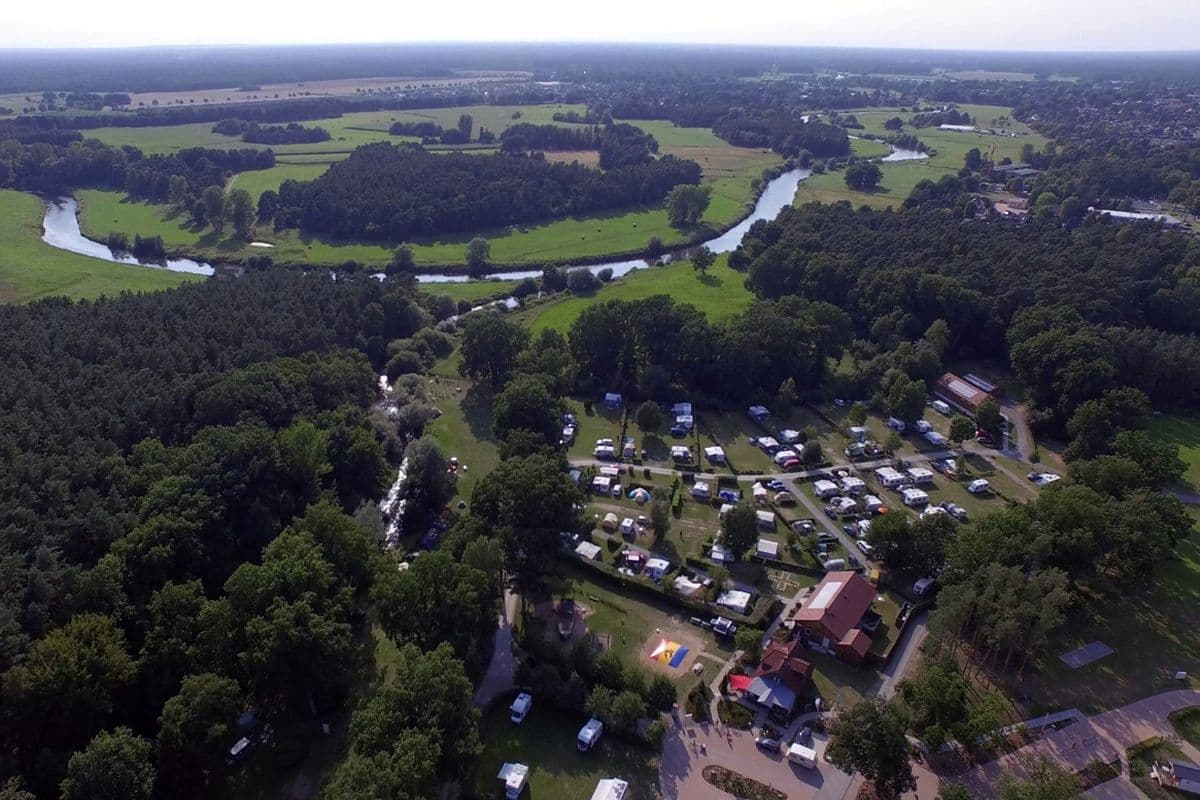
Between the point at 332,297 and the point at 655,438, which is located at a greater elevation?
the point at 332,297

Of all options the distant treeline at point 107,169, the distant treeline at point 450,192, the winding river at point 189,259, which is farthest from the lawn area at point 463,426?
the distant treeline at point 107,169

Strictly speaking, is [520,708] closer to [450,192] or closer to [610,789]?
[610,789]

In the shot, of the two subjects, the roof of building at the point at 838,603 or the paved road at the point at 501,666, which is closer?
the paved road at the point at 501,666

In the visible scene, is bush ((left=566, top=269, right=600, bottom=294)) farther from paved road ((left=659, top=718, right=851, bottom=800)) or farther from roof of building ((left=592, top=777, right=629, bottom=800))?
roof of building ((left=592, top=777, right=629, bottom=800))

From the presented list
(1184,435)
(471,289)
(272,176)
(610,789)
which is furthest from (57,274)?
(1184,435)

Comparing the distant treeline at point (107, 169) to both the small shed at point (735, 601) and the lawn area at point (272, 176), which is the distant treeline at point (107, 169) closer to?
the lawn area at point (272, 176)

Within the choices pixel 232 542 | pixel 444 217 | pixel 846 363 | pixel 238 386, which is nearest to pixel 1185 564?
pixel 846 363

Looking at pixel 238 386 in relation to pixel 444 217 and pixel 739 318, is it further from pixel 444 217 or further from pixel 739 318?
pixel 444 217
